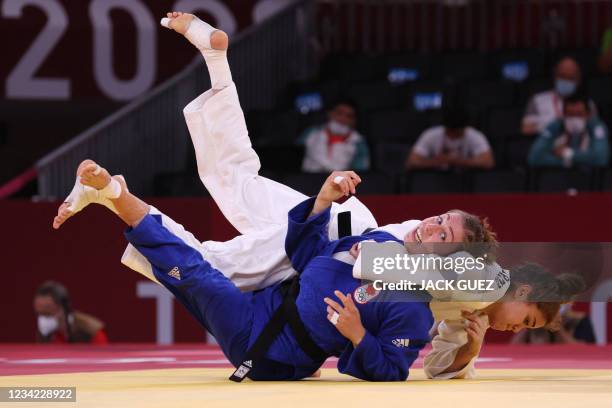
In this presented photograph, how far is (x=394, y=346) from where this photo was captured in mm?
4309

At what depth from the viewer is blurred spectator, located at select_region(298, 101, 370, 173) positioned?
363 inches

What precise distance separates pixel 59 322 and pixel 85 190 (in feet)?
12.6

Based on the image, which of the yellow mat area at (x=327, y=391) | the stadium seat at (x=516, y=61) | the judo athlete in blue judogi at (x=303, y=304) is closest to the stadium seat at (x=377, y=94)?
the stadium seat at (x=516, y=61)

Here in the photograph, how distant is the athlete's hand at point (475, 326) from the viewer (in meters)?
4.53

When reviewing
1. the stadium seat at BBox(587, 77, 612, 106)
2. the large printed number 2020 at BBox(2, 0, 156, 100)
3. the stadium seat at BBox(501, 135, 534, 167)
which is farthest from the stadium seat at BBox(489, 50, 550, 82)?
the large printed number 2020 at BBox(2, 0, 156, 100)

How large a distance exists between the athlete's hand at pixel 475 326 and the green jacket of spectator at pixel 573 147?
4.36 metres

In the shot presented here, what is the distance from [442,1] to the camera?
39.3 feet

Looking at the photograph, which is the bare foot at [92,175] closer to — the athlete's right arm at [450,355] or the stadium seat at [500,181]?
the athlete's right arm at [450,355]

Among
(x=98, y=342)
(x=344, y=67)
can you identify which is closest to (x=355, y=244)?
(x=98, y=342)

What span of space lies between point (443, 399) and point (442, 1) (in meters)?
8.93

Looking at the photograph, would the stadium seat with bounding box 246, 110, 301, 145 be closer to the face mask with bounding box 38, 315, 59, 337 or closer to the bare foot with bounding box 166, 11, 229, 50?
the face mask with bounding box 38, 315, 59, 337

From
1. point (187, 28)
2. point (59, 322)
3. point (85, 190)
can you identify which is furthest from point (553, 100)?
point (85, 190)

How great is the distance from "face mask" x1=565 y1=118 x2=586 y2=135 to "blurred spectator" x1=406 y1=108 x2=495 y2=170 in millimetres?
579

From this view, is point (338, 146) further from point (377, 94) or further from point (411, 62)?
point (411, 62)
